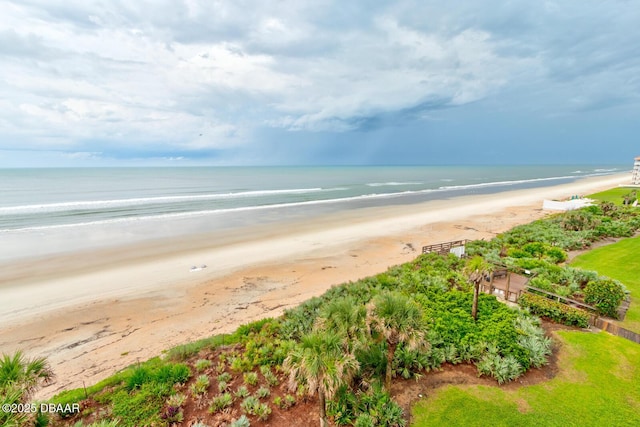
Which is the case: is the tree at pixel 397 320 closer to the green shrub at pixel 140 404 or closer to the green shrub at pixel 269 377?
the green shrub at pixel 269 377

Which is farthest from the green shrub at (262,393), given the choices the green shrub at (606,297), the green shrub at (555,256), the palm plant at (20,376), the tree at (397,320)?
the green shrub at (555,256)

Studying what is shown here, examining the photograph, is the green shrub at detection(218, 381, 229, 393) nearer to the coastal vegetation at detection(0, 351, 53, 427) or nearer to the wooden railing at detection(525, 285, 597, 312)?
the coastal vegetation at detection(0, 351, 53, 427)

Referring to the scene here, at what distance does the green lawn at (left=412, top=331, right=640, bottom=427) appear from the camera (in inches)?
378

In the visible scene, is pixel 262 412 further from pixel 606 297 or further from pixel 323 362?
pixel 606 297

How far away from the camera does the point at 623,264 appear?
21.3 meters

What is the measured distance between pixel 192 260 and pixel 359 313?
21.9 meters

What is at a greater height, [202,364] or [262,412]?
[202,364]

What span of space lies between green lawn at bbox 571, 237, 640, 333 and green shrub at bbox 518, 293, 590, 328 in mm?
1734

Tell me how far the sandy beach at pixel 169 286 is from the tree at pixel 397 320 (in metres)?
9.56

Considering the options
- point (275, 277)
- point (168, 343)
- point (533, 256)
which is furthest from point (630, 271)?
point (168, 343)

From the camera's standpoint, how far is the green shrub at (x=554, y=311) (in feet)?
47.5

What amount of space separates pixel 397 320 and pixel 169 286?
18.4 m

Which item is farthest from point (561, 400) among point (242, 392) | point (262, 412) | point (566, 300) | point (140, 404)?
point (140, 404)

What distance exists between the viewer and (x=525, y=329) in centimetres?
1338
